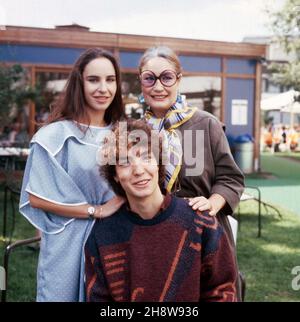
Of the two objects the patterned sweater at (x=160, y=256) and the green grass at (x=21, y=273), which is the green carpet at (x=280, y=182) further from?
the patterned sweater at (x=160, y=256)

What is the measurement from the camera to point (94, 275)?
140cm

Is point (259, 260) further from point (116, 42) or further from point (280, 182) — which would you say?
point (116, 42)

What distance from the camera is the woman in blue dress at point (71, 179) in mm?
1473

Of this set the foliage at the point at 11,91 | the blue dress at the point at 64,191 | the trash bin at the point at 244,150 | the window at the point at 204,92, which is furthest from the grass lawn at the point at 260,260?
the window at the point at 204,92

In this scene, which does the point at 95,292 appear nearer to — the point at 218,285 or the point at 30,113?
the point at 218,285

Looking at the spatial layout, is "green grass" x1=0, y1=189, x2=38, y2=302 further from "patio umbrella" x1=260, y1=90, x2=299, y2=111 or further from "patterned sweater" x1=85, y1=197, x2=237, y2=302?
"patio umbrella" x1=260, y1=90, x2=299, y2=111

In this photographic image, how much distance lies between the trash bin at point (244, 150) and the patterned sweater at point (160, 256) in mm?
8440

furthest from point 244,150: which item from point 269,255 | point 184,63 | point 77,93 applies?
point 77,93

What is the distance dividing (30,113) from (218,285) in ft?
24.8

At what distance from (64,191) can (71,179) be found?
1.5 inches

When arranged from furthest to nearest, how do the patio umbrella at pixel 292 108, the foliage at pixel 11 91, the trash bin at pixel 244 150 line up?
the trash bin at pixel 244 150 < the patio umbrella at pixel 292 108 < the foliage at pixel 11 91

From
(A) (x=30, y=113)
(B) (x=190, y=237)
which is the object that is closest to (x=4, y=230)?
(B) (x=190, y=237)

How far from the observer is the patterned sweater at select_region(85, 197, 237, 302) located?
135 centimetres

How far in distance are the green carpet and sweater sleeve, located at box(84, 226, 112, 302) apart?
497cm
